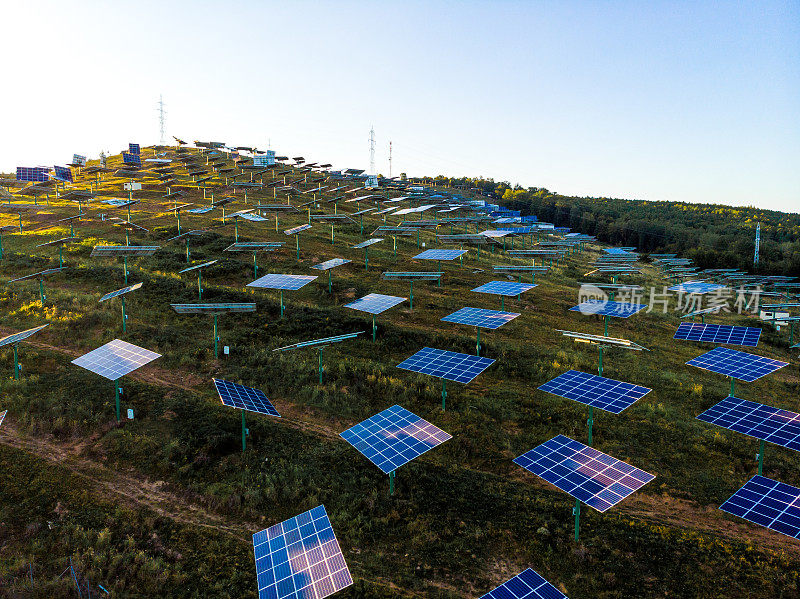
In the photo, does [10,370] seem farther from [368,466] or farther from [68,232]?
[68,232]

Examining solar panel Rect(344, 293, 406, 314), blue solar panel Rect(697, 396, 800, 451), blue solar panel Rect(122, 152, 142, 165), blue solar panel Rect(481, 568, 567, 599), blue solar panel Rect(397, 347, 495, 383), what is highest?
blue solar panel Rect(122, 152, 142, 165)

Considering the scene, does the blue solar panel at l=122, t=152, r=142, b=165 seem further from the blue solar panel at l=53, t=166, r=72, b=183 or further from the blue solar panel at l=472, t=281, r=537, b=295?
the blue solar panel at l=472, t=281, r=537, b=295

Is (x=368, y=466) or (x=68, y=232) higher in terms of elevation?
(x=68, y=232)

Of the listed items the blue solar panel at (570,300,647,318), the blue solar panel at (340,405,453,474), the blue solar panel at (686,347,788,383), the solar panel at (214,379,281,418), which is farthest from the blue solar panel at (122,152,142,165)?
the blue solar panel at (686,347,788,383)

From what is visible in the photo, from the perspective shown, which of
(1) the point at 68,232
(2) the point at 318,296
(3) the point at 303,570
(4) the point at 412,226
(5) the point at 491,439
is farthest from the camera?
(4) the point at 412,226

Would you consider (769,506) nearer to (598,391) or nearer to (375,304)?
(598,391)

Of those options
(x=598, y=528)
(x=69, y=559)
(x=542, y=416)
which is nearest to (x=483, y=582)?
(x=598, y=528)

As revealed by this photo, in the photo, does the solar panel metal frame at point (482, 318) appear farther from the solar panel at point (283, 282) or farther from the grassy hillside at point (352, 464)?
the solar panel at point (283, 282)

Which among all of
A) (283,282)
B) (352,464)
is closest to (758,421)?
(352,464)
